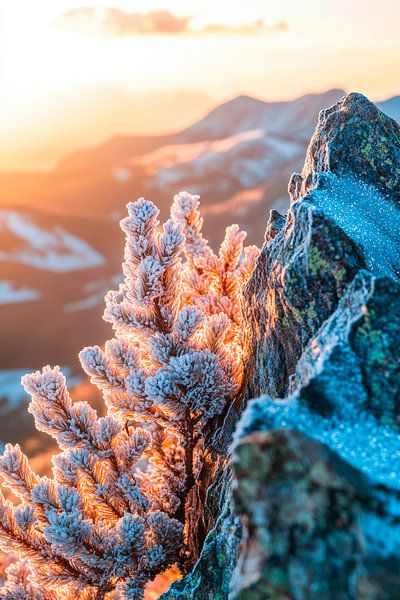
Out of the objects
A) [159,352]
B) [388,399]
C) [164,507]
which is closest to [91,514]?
[164,507]

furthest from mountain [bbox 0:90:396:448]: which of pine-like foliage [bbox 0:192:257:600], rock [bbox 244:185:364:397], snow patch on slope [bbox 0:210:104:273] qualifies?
rock [bbox 244:185:364:397]

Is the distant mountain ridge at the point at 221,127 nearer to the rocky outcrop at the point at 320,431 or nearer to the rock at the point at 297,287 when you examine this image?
the rock at the point at 297,287

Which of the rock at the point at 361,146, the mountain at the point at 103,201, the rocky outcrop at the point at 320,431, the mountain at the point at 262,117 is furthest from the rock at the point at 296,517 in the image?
the mountain at the point at 262,117

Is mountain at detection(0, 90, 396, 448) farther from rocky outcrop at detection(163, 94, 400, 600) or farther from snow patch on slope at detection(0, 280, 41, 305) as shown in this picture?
rocky outcrop at detection(163, 94, 400, 600)

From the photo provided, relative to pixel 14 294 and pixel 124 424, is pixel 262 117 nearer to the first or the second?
pixel 14 294

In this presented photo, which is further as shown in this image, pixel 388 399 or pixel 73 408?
pixel 73 408

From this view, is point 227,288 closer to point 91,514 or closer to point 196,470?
point 196,470
